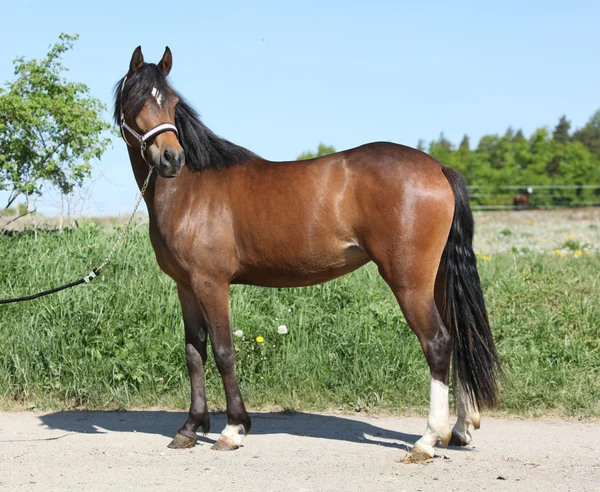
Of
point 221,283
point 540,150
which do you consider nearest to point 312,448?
point 221,283

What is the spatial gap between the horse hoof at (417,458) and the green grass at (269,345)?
171cm

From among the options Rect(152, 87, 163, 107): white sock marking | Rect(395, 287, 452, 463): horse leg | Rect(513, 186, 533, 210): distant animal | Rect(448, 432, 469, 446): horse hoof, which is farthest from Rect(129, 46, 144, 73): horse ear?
Rect(513, 186, 533, 210): distant animal

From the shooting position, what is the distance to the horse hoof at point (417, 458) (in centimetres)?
477

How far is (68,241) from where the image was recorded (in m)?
8.47

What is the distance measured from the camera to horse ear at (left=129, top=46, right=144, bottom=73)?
17.2 feet

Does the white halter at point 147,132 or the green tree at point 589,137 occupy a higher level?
the green tree at point 589,137

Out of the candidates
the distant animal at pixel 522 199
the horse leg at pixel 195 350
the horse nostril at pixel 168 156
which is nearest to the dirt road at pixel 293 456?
the horse leg at pixel 195 350

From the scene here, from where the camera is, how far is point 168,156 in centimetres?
A: 500

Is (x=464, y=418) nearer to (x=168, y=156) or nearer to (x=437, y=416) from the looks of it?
(x=437, y=416)

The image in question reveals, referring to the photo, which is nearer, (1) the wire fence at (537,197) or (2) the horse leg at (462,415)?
(2) the horse leg at (462,415)

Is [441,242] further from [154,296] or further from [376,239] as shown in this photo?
[154,296]

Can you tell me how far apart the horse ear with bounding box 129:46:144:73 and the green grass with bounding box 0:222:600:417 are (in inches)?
112

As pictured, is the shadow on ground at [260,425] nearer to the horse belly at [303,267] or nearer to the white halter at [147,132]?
the horse belly at [303,267]

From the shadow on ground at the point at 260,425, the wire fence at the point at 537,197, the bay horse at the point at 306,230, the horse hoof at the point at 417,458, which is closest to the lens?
the horse hoof at the point at 417,458
